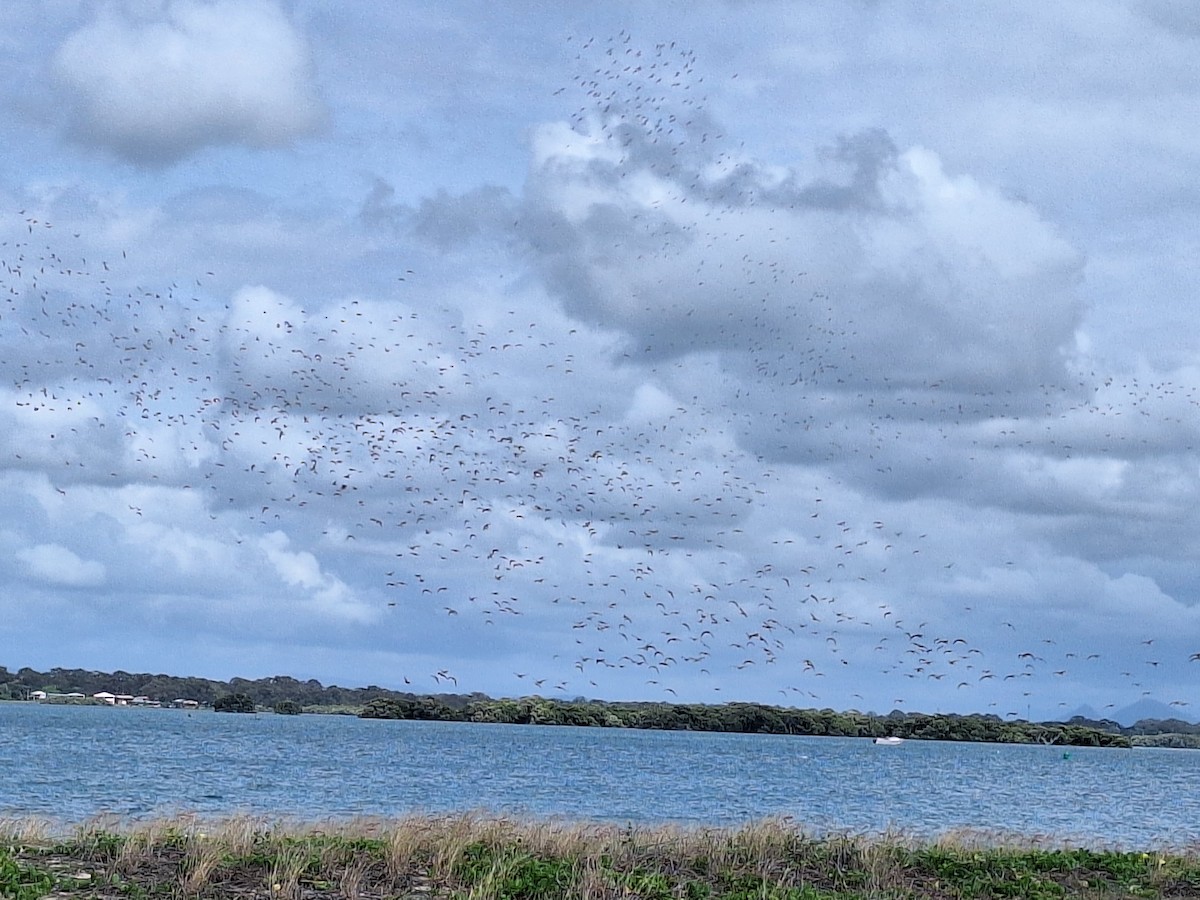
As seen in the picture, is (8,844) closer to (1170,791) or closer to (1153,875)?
(1153,875)

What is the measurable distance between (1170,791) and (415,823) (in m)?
73.3

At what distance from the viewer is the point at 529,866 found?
19594mm

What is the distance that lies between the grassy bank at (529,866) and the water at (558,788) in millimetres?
10925

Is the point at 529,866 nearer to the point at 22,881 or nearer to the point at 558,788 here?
the point at 22,881

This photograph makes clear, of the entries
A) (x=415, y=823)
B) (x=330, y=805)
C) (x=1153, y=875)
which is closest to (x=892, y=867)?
(x=1153, y=875)

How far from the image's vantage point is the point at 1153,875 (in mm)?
21703

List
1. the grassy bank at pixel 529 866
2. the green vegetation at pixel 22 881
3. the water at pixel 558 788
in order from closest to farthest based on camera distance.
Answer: the green vegetation at pixel 22 881 < the grassy bank at pixel 529 866 < the water at pixel 558 788

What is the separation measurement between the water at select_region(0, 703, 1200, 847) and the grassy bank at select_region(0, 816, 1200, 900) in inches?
430

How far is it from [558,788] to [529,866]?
42.6m

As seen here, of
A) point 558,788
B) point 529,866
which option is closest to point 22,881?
point 529,866

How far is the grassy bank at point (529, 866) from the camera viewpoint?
18.1 m

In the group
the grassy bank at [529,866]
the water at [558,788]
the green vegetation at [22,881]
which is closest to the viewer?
the green vegetation at [22,881]

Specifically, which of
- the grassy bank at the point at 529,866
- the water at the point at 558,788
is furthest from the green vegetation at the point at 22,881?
the water at the point at 558,788

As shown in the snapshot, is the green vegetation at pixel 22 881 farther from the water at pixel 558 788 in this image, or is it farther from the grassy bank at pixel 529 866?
the water at pixel 558 788
